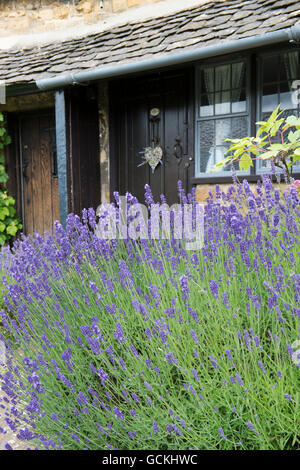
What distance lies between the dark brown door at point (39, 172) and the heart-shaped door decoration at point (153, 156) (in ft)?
6.06

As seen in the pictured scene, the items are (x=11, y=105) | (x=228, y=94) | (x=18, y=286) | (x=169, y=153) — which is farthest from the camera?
(x=11, y=105)

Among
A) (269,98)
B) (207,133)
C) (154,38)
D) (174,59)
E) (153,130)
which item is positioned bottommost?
(207,133)

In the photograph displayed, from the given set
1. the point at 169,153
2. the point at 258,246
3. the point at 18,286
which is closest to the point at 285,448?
the point at 258,246

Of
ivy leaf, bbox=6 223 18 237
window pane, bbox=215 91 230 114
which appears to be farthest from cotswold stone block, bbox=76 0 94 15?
ivy leaf, bbox=6 223 18 237

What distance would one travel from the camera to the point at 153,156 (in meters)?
5.74

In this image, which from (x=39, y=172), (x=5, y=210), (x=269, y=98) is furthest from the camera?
(x=39, y=172)

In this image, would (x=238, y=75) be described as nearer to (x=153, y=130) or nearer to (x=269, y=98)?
(x=269, y=98)

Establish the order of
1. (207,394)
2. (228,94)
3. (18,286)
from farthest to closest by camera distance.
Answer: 1. (228,94)
2. (18,286)
3. (207,394)

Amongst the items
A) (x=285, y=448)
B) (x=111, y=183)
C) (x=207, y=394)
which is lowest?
(x=285, y=448)

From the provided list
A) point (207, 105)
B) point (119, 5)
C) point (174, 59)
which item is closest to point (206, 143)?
point (207, 105)

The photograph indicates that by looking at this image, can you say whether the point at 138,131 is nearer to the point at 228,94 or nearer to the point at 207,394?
the point at 228,94

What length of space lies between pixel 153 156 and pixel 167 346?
4.47 m
